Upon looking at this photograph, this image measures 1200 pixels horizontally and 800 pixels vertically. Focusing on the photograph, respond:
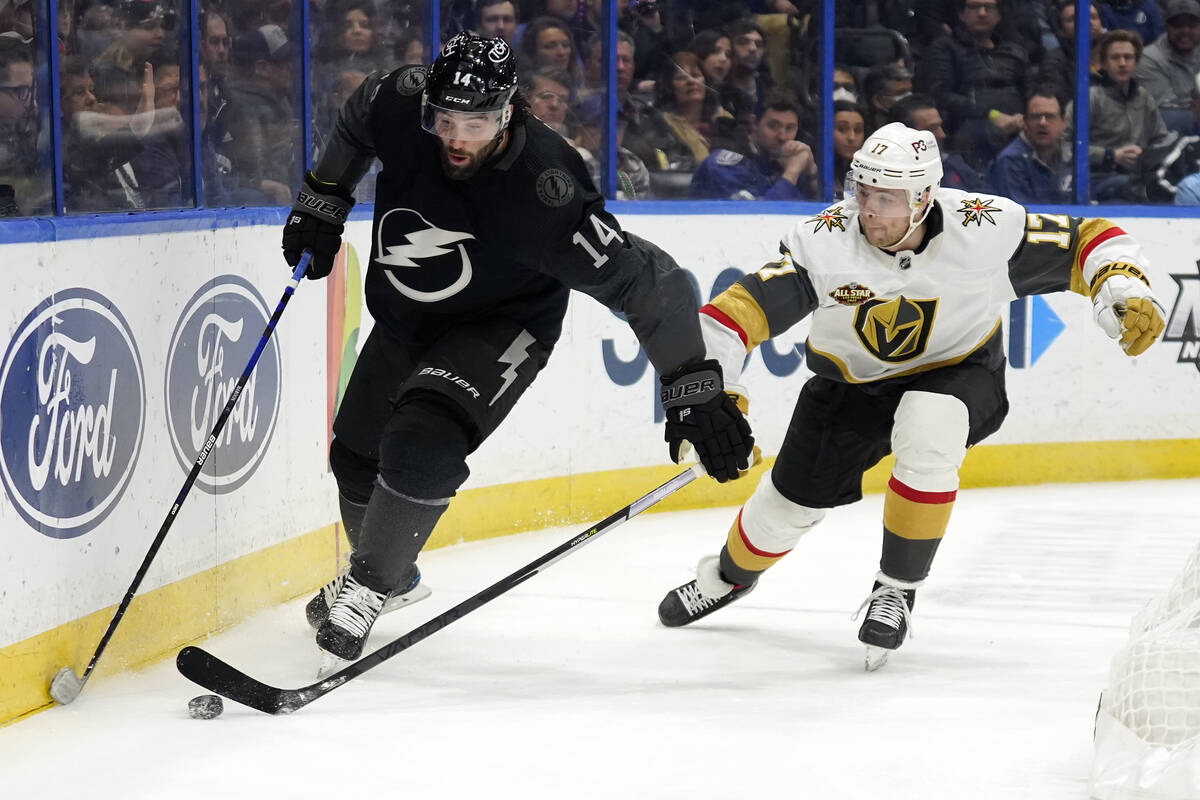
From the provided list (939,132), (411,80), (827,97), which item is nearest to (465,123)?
(411,80)

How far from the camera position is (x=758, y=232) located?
5.49m

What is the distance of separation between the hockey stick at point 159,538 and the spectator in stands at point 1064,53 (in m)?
3.48

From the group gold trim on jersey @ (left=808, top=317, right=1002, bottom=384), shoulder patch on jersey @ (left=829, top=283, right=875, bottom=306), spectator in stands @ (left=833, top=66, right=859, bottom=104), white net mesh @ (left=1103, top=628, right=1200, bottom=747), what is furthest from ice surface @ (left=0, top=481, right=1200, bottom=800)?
spectator in stands @ (left=833, top=66, right=859, bottom=104)

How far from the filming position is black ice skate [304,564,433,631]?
357 centimetres

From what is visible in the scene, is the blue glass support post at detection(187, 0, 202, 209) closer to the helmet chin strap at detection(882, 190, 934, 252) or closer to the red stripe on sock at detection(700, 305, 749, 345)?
the red stripe on sock at detection(700, 305, 749, 345)

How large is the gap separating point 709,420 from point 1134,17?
154 inches

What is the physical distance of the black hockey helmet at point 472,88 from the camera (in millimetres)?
2885

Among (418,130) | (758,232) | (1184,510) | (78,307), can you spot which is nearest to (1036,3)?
(758,232)

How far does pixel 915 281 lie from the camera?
3322 millimetres

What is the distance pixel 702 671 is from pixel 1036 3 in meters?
3.60

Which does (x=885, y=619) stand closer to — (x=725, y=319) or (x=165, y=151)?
(x=725, y=319)

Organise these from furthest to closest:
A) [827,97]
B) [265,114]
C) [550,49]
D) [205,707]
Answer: [827,97], [550,49], [265,114], [205,707]

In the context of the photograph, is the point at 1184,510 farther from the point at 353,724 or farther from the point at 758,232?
the point at 353,724

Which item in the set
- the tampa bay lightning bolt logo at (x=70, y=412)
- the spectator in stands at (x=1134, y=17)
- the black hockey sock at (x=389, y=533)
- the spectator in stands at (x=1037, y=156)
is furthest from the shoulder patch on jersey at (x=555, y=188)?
the spectator in stands at (x=1134, y=17)
